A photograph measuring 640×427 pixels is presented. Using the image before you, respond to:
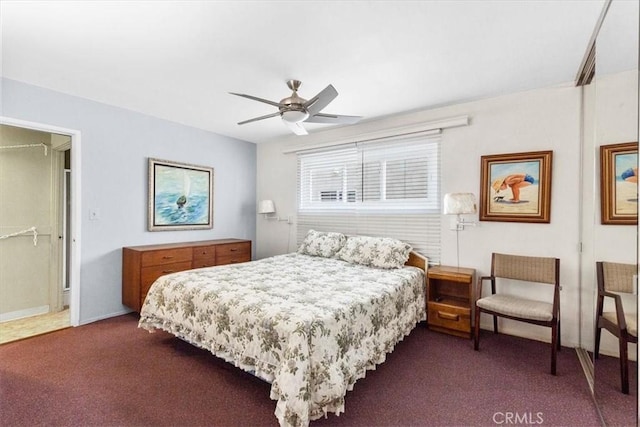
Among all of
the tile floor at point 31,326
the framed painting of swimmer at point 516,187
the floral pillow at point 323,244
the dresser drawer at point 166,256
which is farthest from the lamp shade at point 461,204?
the tile floor at point 31,326

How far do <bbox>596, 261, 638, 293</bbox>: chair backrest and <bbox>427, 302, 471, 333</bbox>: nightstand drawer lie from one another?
3.88 feet

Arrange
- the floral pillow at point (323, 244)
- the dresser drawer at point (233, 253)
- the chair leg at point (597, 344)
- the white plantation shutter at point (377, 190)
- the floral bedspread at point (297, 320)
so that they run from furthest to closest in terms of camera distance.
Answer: the dresser drawer at point (233, 253) → the floral pillow at point (323, 244) → the white plantation shutter at point (377, 190) → the chair leg at point (597, 344) → the floral bedspread at point (297, 320)

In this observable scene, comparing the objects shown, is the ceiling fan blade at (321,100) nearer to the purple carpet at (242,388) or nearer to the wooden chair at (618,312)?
the wooden chair at (618,312)

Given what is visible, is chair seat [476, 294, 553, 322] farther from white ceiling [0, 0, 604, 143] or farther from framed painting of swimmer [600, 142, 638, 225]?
white ceiling [0, 0, 604, 143]

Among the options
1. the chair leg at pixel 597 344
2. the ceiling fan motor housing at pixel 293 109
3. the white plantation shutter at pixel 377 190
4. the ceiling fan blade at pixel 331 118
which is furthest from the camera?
the white plantation shutter at pixel 377 190

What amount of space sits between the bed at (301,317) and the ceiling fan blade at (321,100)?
4.96 feet

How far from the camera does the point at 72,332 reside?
122 inches

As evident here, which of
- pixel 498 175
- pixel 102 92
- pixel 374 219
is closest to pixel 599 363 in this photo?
pixel 498 175

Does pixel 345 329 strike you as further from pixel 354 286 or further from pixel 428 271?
pixel 428 271

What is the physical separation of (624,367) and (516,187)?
73.6 inches

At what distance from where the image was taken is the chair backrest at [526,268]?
9.07ft

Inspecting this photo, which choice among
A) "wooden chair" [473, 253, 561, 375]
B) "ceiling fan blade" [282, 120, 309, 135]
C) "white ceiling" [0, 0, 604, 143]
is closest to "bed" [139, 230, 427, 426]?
"wooden chair" [473, 253, 561, 375]

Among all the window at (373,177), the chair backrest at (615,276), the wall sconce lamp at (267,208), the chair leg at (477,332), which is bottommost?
the chair leg at (477,332)

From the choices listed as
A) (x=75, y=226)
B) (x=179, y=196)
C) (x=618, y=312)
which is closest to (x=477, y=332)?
(x=618, y=312)
